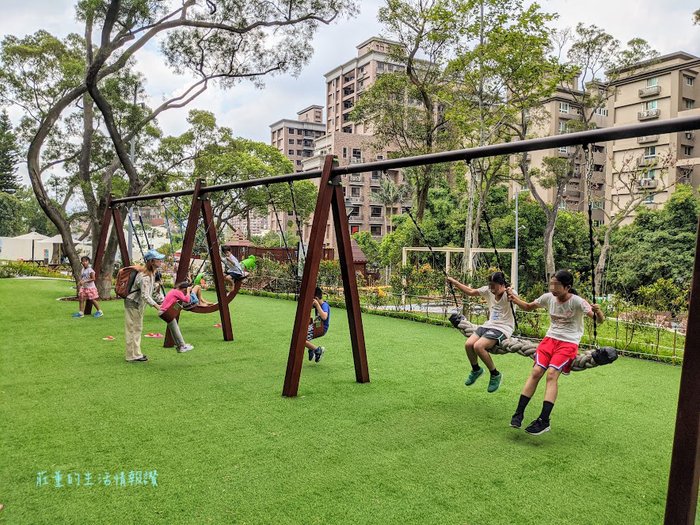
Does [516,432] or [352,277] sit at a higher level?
[352,277]

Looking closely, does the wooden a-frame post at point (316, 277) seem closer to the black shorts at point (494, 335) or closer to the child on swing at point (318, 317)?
the child on swing at point (318, 317)

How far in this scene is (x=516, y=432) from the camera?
5.04 meters

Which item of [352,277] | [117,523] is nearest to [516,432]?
[352,277]

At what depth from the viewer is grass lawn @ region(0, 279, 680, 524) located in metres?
3.47

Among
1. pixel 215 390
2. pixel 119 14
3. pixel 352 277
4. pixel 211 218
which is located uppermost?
pixel 119 14

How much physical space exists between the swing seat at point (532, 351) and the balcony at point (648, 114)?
35.9 m

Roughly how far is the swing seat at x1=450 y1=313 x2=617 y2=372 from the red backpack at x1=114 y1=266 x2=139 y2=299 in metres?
4.83

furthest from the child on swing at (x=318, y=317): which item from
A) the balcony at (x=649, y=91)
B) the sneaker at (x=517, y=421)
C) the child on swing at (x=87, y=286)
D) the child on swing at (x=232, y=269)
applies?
the balcony at (x=649, y=91)

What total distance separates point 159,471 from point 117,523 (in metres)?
0.79

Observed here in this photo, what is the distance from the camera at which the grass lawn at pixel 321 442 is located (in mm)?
3475

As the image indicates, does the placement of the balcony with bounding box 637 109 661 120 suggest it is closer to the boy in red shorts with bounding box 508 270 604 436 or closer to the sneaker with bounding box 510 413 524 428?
the boy in red shorts with bounding box 508 270 604 436

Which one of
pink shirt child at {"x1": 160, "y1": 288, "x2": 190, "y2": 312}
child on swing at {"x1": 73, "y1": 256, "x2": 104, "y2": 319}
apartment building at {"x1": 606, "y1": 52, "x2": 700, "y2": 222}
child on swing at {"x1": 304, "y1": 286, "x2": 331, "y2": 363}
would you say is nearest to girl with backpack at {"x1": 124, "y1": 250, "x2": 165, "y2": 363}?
pink shirt child at {"x1": 160, "y1": 288, "x2": 190, "y2": 312}

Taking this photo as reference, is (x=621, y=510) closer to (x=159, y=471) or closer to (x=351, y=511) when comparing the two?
(x=351, y=511)

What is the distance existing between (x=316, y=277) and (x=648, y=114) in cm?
3708
